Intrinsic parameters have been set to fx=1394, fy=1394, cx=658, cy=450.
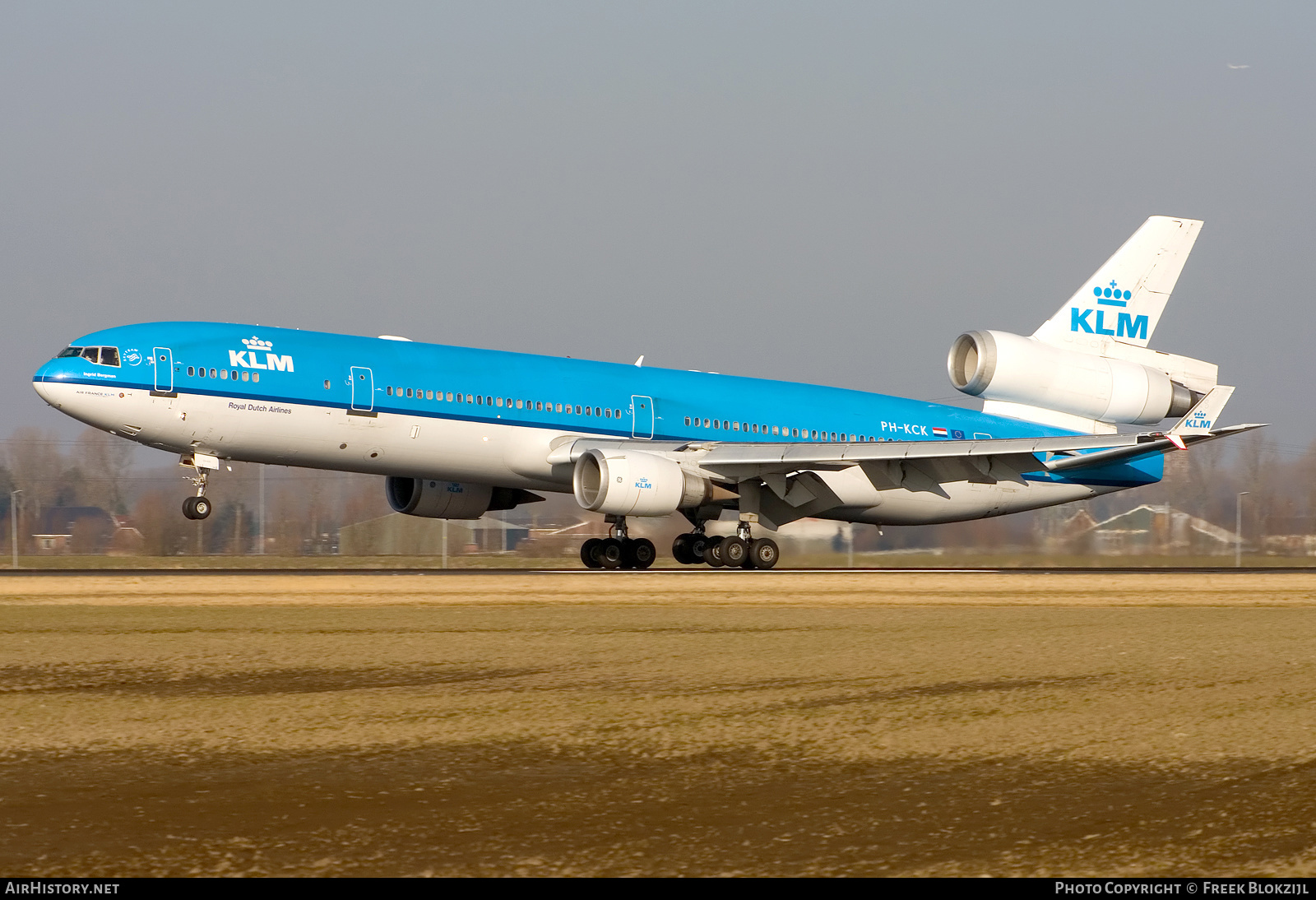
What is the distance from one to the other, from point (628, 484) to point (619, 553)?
4522 mm

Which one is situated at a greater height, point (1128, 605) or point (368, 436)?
point (368, 436)

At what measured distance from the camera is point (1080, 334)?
35.4 metres

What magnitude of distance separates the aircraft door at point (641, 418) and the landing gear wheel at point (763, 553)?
133 inches

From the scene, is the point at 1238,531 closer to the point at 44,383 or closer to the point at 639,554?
the point at 639,554

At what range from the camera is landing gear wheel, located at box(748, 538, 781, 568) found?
102 ft

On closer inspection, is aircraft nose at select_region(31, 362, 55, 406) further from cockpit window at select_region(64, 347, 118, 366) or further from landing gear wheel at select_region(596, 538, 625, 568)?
landing gear wheel at select_region(596, 538, 625, 568)

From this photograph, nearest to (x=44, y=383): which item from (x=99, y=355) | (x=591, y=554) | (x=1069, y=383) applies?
(x=99, y=355)

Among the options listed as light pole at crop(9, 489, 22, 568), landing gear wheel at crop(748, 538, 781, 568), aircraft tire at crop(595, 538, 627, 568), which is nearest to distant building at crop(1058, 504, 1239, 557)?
landing gear wheel at crop(748, 538, 781, 568)

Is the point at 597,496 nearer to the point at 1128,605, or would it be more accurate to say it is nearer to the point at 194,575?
the point at 194,575

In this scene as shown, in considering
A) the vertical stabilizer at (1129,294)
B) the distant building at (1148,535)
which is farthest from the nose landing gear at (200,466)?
the distant building at (1148,535)

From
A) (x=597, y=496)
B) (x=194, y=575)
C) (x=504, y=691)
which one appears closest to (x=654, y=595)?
(x=597, y=496)

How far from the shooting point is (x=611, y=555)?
105 feet

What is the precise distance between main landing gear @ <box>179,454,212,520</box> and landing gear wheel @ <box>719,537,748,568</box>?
1105cm
